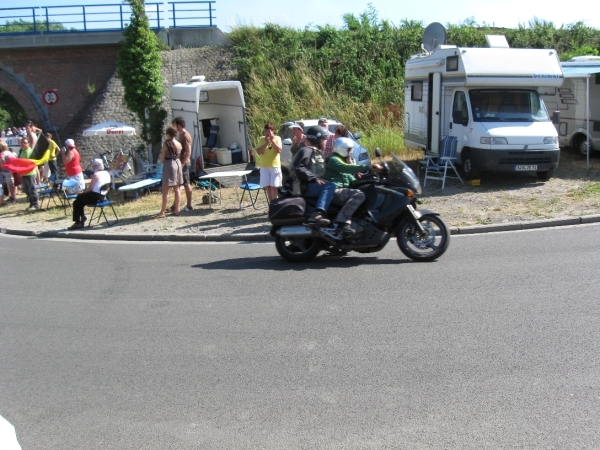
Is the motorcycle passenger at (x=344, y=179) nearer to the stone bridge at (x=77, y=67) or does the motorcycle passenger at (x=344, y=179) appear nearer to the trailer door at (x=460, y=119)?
the trailer door at (x=460, y=119)

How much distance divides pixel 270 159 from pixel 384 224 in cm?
424

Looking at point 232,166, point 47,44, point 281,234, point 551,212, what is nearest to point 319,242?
point 281,234

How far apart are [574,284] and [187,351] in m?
4.46

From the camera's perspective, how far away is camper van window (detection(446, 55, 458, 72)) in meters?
15.9

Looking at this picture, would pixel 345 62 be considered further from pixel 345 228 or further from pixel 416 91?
pixel 345 228

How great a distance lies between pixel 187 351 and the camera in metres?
6.27

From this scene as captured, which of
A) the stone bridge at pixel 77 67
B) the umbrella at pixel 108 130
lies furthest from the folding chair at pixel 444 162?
the stone bridge at pixel 77 67

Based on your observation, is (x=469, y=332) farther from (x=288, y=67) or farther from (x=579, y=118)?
(x=288, y=67)

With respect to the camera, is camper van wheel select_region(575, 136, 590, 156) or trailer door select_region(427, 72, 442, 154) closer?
trailer door select_region(427, 72, 442, 154)

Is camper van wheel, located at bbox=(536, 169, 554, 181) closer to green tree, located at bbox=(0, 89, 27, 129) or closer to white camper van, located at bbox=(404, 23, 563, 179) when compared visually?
white camper van, located at bbox=(404, 23, 563, 179)

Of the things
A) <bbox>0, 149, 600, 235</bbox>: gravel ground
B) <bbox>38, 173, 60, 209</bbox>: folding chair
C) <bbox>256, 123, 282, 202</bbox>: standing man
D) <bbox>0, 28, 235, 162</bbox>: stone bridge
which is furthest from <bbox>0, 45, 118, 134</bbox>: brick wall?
<bbox>256, 123, 282, 202</bbox>: standing man

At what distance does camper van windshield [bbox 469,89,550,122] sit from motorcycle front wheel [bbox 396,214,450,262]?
6939mm

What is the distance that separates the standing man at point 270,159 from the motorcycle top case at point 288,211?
10.7 ft

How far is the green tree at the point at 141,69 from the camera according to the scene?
21.5 metres
